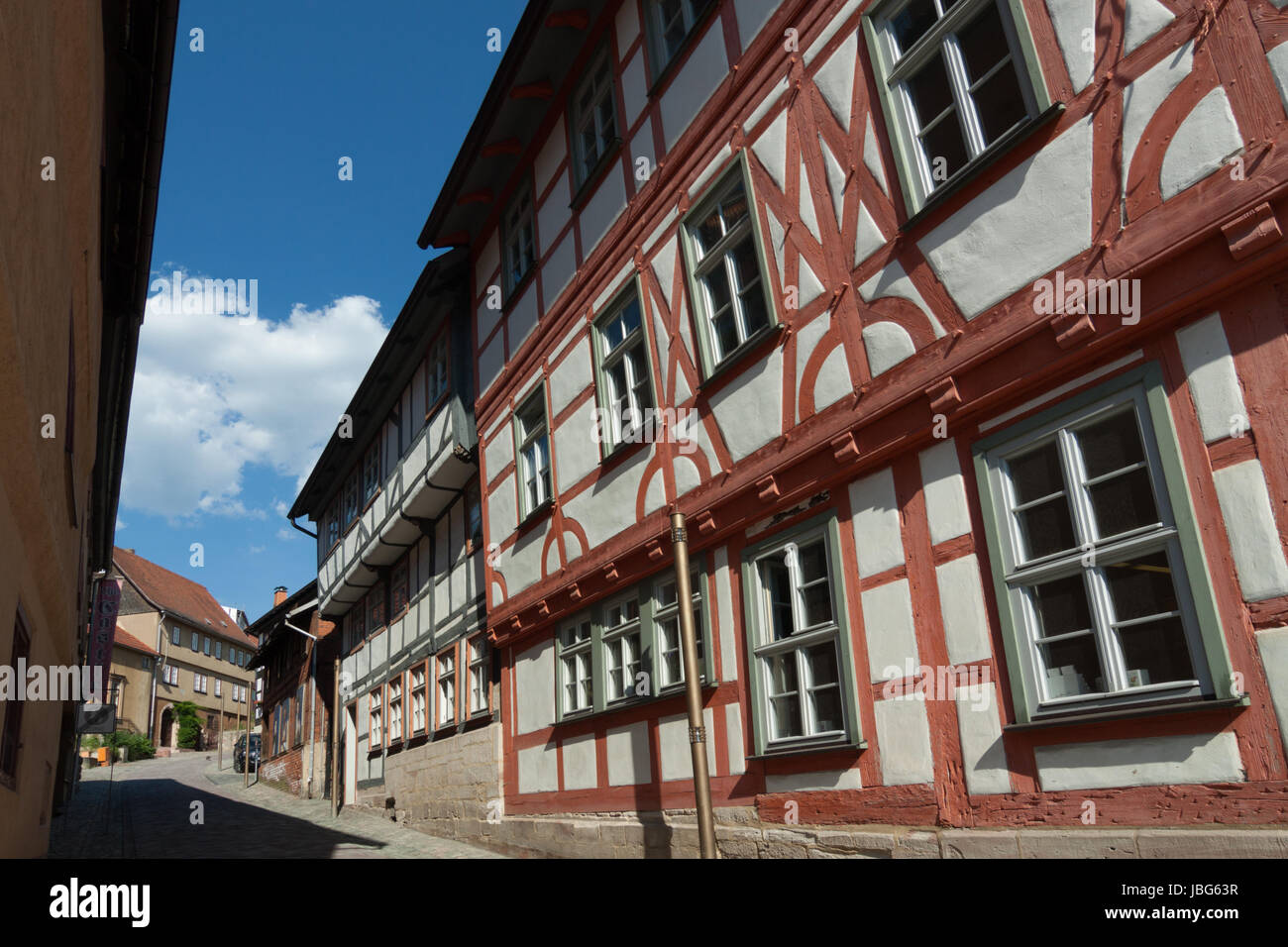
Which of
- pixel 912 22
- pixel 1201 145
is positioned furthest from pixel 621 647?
pixel 1201 145

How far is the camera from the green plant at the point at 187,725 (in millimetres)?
57938

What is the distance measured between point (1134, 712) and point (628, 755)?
18.5ft

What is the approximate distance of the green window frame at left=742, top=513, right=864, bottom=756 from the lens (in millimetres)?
6824

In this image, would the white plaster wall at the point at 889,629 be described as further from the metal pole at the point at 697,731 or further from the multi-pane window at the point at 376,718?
the multi-pane window at the point at 376,718

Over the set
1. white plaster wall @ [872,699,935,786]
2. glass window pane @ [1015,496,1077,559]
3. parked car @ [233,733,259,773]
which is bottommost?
white plaster wall @ [872,699,935,786]

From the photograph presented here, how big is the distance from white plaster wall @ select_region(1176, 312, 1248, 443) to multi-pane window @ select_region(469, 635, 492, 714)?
10990 mm

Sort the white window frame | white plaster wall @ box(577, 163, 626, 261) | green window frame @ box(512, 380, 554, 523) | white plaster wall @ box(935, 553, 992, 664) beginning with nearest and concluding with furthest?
1. white plaster wall @ box(935, 553, 992, 664)
2. white plaster wall @ box(577, 163, 626, 261)
3. green window frame @ box(512, 380, 554, 523)
4. the white window frame

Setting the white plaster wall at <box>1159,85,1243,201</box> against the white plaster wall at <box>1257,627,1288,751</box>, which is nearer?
the white plaster wall at <box>1257,627,1288,751</box>

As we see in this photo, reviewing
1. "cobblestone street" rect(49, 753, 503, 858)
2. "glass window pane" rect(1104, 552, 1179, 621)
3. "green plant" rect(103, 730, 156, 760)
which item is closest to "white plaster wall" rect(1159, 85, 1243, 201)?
"glass window pane" rect(1104, 552, 1179, 621)

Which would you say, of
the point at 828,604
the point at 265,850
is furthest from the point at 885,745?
the point at 265,850

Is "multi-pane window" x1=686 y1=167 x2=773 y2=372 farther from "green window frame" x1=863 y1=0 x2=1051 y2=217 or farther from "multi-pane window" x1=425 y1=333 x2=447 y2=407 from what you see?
"multi-pane window" x1=425 y1=333 x2=447 y2=407

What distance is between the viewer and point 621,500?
992 centimetres
